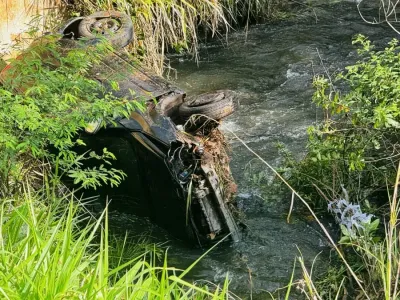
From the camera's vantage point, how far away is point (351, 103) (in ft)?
16.2

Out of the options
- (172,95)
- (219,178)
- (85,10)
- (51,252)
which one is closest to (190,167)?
(219,178)

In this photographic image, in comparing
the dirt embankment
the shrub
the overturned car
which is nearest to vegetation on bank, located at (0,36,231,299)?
the overturned car

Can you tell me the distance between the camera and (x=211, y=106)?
497 centimetres

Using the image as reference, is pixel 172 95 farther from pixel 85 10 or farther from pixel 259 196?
pixel 85 10

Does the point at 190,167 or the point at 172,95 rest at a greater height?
the point at 172,95

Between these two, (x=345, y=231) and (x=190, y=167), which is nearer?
(x=345, y=231)

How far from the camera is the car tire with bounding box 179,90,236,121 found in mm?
4969

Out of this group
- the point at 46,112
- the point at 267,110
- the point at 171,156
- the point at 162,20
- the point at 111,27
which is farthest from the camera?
the point at 162,20

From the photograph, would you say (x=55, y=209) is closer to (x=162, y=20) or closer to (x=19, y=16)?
(x=19, y=16)

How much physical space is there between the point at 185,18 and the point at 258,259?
13.0ft

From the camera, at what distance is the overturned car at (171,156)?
4695 mm

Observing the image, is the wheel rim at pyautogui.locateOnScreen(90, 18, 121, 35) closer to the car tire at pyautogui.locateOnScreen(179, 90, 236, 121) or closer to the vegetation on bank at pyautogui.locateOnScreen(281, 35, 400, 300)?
the car tire at pyautogui.locateOnScreen(179, 90, 236, 121)

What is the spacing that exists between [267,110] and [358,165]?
2.86 m

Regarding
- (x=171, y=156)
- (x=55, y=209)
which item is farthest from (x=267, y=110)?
(x=55, y=209)
